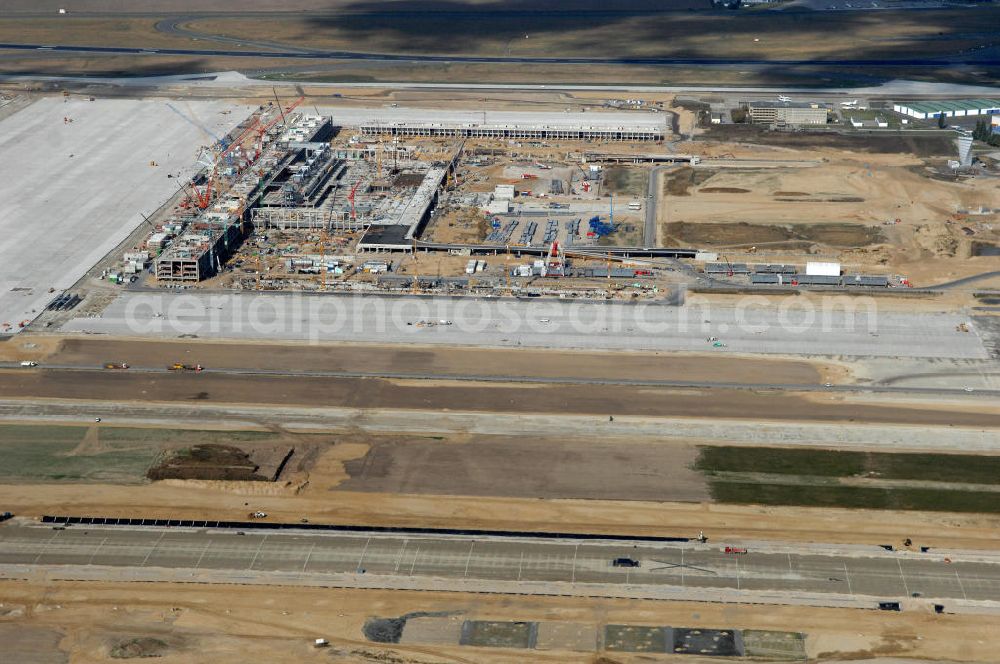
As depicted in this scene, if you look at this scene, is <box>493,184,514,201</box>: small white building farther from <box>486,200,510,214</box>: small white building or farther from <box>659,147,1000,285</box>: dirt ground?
<box>659,147,1000,285</box>: dirt ground

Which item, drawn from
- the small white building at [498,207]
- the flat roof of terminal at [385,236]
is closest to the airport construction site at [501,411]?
the flat roof of terminal at [385,236]

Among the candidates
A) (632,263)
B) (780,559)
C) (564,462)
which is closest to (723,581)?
(780,559)

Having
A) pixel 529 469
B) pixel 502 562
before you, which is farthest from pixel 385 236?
pixel 502 562

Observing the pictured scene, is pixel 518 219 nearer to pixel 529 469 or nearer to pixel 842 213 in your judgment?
pixel 842 213

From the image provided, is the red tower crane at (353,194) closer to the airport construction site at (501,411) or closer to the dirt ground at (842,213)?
the airport construction site at (501,411)

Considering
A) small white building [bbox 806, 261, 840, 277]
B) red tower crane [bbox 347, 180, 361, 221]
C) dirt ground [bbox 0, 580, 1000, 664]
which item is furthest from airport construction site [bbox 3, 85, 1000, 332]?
dirt ground [bbox 0, 580, 1000, 664]

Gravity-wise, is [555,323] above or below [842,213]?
below
